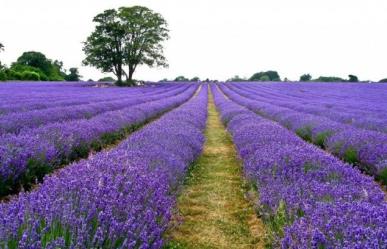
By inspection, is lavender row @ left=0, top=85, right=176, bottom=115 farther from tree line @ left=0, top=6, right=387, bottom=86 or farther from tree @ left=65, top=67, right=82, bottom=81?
tree @ left=65, top=67, right=82, bottom=81

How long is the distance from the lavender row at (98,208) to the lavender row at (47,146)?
3.82 ft

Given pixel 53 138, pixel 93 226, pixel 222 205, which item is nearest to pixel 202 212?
pixel 222 205

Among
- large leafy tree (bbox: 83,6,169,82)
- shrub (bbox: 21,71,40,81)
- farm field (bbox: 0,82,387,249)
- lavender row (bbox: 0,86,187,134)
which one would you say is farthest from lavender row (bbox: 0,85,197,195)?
shrub (bbox: 21,71,40,81)

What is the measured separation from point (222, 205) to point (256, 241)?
3.55 feet

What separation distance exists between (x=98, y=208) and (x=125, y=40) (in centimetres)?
3473

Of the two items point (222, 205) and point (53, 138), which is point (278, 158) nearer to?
point (222, 205)

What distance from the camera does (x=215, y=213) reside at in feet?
14.6

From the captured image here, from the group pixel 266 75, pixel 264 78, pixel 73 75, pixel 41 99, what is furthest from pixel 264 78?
pixel 41 99

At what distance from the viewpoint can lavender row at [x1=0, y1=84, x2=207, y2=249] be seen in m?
1.96

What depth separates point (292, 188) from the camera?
11.1 feet

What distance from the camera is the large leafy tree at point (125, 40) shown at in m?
34.7

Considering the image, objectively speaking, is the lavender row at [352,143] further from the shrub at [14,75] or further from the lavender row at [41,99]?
the shrub at [14,75]

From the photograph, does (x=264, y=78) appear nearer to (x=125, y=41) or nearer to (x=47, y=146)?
(x=125, y=41)

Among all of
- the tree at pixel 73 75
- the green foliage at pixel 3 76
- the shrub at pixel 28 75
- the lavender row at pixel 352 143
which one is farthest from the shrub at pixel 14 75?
the lavender row at pixel 352 143
